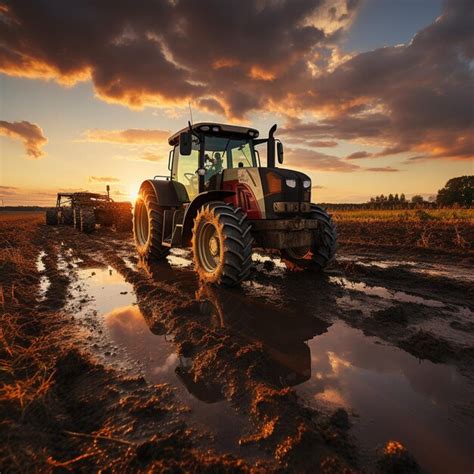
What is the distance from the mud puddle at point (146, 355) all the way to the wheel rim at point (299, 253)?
308 cm

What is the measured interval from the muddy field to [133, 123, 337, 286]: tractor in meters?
A: 0.75

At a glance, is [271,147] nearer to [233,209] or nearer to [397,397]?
[233,209]

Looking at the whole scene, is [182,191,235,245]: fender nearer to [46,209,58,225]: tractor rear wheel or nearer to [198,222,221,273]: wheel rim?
[198,222,221,273]: wheel rim

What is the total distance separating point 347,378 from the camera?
236 cm

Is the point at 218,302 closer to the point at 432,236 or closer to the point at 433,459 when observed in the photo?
the point at 433,459

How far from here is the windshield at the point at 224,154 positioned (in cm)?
615

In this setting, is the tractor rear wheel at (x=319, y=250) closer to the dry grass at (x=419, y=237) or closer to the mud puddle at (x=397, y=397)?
the mud puddle at (x=397, y=397)

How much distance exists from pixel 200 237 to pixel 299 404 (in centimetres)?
371

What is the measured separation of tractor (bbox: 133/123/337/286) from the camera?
4703 millimetres

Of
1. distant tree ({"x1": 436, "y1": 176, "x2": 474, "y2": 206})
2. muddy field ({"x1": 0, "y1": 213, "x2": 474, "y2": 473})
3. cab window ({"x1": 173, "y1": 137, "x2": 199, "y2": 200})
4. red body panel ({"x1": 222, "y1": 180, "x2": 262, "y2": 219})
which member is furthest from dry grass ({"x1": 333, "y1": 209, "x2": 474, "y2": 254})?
distant tree ({"x1": 436, "y1": 176, "x2": 474, "y2": 206})

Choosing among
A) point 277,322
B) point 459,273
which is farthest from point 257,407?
point 459,273

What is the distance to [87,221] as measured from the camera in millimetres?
13906

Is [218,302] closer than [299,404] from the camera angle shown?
No

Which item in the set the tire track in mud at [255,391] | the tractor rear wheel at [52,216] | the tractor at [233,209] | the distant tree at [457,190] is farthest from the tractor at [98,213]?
the distant tree at [457,190]
